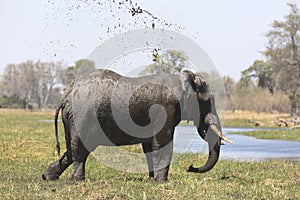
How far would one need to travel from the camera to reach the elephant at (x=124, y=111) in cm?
874

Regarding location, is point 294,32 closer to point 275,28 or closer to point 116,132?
point 275,28

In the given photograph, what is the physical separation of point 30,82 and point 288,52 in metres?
67.2

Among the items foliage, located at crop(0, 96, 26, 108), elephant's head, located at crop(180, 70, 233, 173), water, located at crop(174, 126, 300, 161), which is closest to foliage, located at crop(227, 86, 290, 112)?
foliage, located at crop(0, 96, 26, 108)

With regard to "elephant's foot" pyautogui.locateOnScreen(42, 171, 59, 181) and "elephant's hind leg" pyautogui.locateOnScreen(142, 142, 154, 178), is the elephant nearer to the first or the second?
"elephant's foot" pyautogui.locateOnScreen(42, 171, 59, 181)

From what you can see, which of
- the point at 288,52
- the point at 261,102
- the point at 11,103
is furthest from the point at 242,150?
the point at 11,103

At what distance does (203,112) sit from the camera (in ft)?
30.8

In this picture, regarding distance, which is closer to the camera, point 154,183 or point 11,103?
point 154,183

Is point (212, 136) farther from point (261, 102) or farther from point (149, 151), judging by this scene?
point (261, 102)

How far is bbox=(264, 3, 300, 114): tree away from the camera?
52.7 metres

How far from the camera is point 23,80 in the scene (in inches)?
4382

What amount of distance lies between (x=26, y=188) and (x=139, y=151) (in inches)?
361

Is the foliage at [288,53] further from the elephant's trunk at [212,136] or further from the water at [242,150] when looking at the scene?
the elephant's trunk at [212,136]

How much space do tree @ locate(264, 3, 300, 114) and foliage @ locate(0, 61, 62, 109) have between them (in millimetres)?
53612

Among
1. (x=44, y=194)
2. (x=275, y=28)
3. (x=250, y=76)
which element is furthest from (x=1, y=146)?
(x=250, y=76)
